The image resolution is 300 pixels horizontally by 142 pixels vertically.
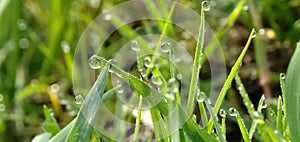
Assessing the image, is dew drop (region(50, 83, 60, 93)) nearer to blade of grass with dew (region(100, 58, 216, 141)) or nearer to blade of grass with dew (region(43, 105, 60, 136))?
blade of grass with dew (region(43, 105, 60, 136))

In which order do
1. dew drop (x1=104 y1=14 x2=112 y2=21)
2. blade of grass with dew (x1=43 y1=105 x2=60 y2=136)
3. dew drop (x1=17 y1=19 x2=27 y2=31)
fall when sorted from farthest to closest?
dew drop (x1=17 y1=19 x2=27 y2=31) → dew drop (x1=104 y1=14 x2=112 y2=21) → blade of grass with dew (x1=43 y1=105 x2=60 y2=136)

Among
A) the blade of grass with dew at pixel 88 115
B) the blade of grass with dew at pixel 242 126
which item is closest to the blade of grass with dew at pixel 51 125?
the blade of grass with dew at pixel 88 115

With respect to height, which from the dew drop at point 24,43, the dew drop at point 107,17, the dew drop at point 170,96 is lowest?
the dew drop at point 170,96

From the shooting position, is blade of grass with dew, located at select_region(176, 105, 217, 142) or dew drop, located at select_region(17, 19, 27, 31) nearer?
blade of grass with dew, located at select_region(176, 105, 217, 142)

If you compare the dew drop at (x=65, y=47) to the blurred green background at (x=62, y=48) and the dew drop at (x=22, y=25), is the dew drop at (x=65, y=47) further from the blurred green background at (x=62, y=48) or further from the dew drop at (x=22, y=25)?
the dew drop at (x=22, y=25)

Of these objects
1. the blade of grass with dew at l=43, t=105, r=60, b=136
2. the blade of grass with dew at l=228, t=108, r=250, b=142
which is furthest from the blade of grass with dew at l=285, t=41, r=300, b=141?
the blade of grass with dew at l=43, t=105, r=60, b=136

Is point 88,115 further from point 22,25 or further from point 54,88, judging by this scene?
point 22,25
